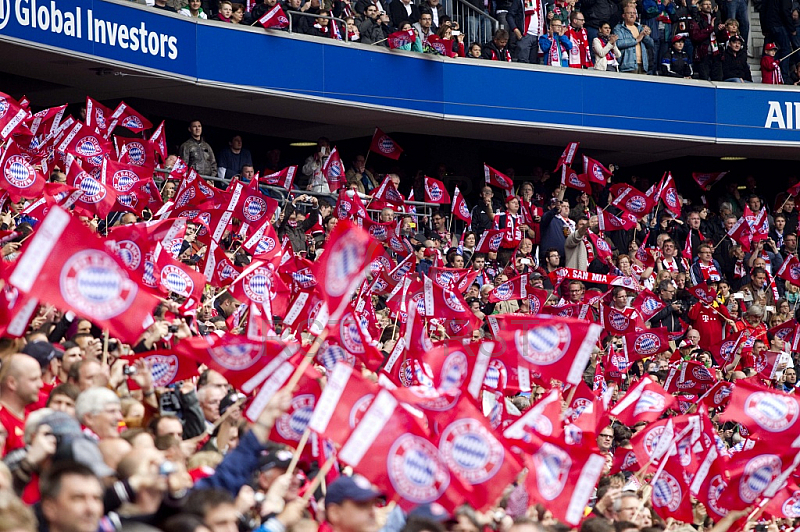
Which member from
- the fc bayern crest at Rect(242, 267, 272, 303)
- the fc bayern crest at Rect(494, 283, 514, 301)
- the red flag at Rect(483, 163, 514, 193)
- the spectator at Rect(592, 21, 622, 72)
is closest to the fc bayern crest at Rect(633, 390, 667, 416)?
the fc bayern crest at Rect(242, 267, 272, 303)

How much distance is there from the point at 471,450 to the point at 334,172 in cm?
1233

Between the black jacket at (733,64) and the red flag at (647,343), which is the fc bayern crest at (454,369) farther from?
the black jacket at (733,64)

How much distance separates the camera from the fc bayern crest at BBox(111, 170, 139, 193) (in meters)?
13.4

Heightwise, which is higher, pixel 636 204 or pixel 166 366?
pixel 636 204

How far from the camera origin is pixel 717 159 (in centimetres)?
2656

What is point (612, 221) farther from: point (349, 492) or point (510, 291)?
point (349, 492)

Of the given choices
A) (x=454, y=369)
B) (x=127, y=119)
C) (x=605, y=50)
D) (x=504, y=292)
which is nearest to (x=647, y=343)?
(x=504, y=292)

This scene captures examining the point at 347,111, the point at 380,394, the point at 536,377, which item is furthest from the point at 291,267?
the point at 347,111

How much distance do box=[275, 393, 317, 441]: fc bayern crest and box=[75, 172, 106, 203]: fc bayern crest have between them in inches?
207

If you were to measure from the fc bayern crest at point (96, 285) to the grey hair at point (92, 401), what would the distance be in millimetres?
520

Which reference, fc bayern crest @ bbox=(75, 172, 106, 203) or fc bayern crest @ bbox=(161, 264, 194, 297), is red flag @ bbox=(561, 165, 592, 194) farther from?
fc bayern crest @ bbox=(161, 264, 194, 297)

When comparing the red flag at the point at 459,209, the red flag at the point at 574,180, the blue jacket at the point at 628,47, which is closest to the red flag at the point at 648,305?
the red flag at the point at 459,209

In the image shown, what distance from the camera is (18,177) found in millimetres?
11789

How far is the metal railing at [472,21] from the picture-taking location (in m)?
22.1
